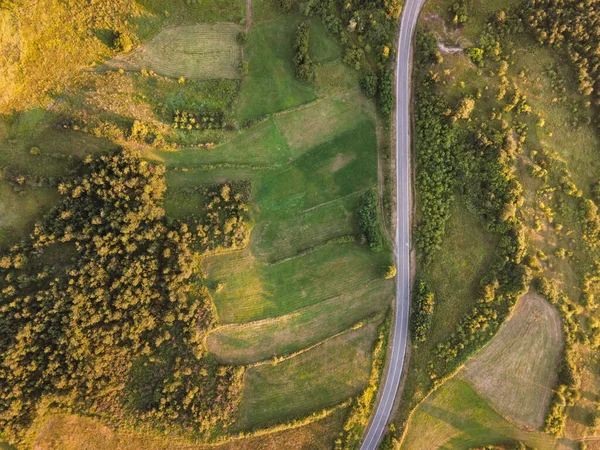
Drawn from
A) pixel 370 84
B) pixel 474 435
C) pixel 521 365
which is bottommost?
→ pixel 474 435

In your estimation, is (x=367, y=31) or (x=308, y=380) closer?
(x=308, y=380)

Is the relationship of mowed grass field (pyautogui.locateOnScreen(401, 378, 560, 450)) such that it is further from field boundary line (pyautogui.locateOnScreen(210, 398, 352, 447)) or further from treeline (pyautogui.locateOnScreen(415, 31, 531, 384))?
field boundary line (pyautogui.locateOnScreen(210, 398, 352, 447))

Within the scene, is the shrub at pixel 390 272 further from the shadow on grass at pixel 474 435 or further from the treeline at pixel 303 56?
the treeline at pixel 303 56

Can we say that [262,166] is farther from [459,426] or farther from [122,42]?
[459,426]

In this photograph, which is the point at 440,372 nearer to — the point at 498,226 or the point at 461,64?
the point at 498,226

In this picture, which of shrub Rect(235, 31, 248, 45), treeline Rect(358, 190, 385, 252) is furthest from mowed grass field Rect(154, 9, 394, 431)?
treeline Rect(358, 190, 385, 252)

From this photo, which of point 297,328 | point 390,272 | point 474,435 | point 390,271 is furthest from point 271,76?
point 474,435

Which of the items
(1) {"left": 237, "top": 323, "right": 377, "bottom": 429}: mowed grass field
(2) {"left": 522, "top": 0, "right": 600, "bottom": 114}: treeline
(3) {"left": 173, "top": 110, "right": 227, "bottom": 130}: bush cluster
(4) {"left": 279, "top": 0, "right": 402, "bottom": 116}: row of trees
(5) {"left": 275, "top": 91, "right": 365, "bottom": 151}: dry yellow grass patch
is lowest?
(1) {"left": 237, "top": 323, "right": 377, "bottom": 429}: mowed grass field
